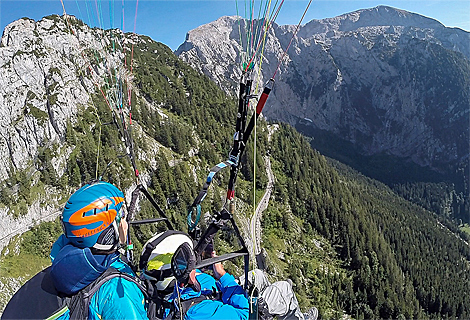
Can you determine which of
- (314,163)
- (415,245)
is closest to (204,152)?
(314,163)

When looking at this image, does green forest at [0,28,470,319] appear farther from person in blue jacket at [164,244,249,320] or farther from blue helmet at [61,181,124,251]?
blue helmet at [61,181,124,251]

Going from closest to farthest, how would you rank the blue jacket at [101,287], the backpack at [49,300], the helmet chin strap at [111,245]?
the blue jacket at [101,287]
the backpack at [49,300]
the helmet chin strap at [111,245]

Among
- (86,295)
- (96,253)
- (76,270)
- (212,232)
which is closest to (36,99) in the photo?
(212,232)

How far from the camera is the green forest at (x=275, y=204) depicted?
3831 cm

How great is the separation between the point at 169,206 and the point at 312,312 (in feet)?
139

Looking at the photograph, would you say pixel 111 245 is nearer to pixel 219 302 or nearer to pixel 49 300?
pixel 49 300

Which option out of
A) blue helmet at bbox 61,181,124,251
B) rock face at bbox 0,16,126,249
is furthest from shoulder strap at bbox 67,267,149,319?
rock face at bbox 0,16,126,249

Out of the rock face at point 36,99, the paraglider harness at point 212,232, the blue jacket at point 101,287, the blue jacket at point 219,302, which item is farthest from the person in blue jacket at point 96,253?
the rock face at point 36,99

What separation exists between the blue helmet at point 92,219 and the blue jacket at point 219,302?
1.10 m

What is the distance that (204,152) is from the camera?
211ft

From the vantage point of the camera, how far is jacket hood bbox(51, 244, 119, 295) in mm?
3215

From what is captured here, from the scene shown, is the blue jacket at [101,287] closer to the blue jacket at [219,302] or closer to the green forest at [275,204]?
the blue jacket at [219,302]

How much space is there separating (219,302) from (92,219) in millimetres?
2116

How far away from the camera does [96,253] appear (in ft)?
11.6
